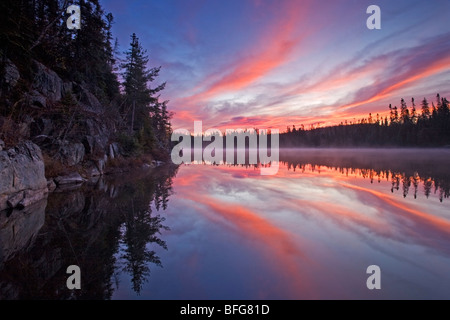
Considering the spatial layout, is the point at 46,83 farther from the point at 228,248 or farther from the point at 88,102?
the point at 228,248

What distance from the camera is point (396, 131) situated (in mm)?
77250

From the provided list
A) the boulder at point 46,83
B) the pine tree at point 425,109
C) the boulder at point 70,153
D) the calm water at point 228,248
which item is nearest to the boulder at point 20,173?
the calm water at point 228,248

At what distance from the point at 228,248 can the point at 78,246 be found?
3.43 m

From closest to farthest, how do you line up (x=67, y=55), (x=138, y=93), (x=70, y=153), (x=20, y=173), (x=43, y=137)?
(x=20, y=173) < (x=43, y=137) < (x=70, y=153) < (x=67, y=55) < (x=138, y=93)

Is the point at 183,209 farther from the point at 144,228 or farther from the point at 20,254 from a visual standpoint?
the point at 20,254

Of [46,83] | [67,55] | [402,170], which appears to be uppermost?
[67,55]

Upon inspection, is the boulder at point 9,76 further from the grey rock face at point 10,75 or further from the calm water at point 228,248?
the calm water at point 228,248

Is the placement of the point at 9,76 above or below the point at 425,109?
below

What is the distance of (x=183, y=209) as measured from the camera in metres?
7.70

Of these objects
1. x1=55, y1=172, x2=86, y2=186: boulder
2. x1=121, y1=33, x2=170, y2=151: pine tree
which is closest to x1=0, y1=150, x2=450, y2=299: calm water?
x1=55, y1=172, x2=86, y2=186: boulder

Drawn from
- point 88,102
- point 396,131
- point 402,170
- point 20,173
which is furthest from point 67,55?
point 396,131

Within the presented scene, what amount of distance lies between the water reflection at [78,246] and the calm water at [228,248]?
22 mm

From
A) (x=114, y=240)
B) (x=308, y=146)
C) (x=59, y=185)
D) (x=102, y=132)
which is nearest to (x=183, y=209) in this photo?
(x=114, y=240)

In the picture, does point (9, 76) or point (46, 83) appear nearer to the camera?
point (9, 76)
